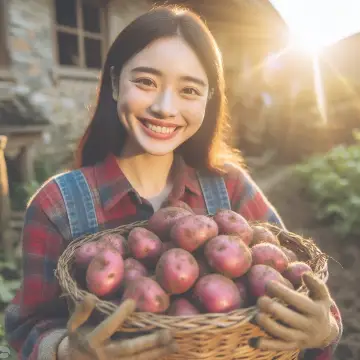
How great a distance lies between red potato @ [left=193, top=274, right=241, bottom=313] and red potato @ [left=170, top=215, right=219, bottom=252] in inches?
5.7

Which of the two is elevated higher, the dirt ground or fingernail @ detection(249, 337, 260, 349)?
fingernail @ detection(249, 337, 260, 349)

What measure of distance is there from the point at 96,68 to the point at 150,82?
626cm

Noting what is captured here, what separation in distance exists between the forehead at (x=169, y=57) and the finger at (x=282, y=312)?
36.0 inches

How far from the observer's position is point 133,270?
4.72 ft

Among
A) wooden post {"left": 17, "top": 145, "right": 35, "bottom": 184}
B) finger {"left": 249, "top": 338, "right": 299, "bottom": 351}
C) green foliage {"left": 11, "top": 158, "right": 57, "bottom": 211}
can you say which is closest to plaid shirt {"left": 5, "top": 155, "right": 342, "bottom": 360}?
finger {"left": 249, "top": 338, "right": 299, "bottom": 351}

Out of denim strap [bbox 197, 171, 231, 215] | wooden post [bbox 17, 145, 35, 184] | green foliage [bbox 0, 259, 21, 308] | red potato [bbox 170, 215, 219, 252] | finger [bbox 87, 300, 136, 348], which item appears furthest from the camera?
wooden post [bbox 17, 145, 35, 184]

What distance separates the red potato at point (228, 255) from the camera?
1372mm

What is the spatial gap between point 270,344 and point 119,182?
0.94m

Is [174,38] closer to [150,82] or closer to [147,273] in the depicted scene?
[150,82]

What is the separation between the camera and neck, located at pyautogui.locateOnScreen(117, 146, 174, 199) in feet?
6.55

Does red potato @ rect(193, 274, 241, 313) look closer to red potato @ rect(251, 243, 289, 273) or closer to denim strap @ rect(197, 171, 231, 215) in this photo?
red potato @ rect(251, 243, 289, 273)

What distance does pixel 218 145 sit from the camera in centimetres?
215

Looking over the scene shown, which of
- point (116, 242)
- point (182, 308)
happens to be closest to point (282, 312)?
point (182, 308)

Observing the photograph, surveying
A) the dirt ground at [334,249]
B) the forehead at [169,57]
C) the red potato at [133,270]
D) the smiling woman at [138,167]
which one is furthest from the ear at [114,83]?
the dirt ground at [334,249]
